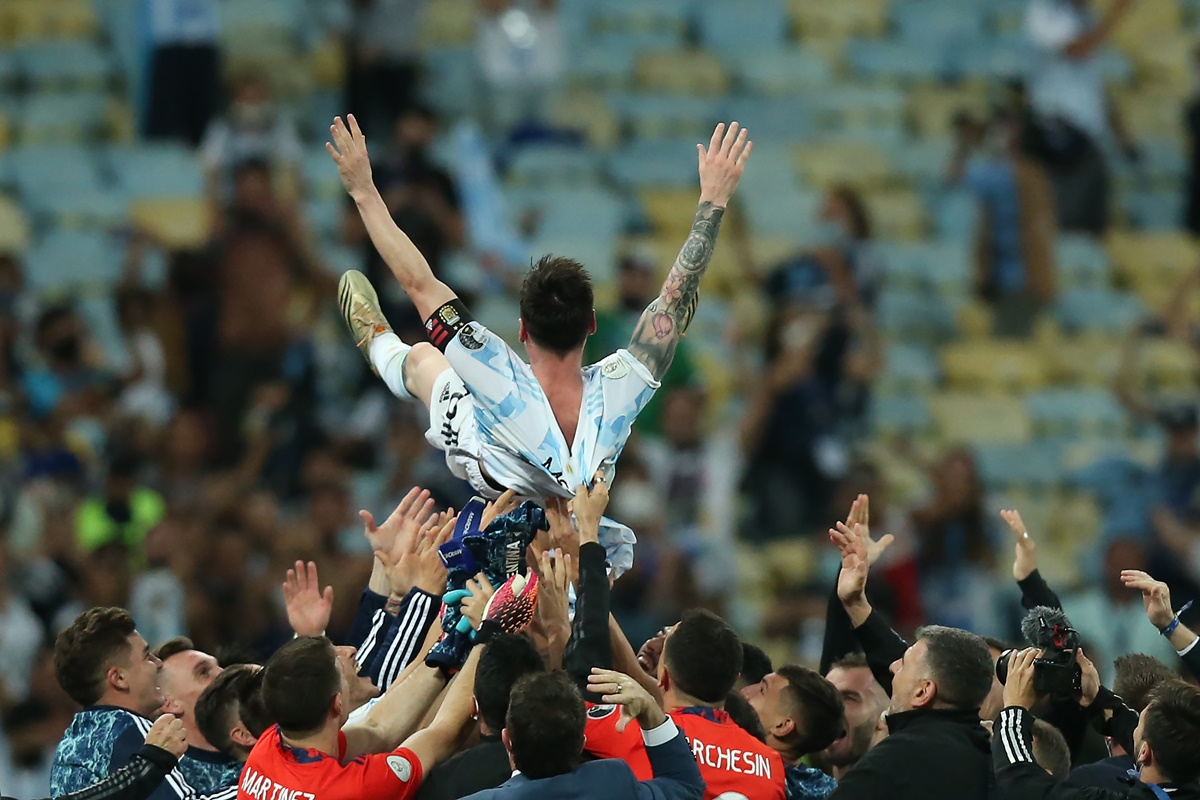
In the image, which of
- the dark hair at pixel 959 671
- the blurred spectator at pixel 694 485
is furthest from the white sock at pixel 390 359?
the blurred spectator at pixel 694 485

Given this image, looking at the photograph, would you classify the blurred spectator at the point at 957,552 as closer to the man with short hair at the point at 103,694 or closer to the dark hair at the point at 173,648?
the dark hair at the point at 173,648

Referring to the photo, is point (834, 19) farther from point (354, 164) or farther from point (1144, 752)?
point (1144, 752)

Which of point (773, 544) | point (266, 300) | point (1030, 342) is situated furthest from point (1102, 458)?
point (266, 300)

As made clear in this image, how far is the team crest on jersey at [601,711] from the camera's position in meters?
6.29

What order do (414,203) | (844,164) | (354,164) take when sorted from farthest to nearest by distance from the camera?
(844,164) → (414,203) → (354,164)

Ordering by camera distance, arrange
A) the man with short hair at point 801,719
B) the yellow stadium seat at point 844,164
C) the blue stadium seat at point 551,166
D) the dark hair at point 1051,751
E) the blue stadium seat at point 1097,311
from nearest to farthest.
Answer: the dark hair at point 1051,751, the man with short hair at point 801,719, the blue stadium seat at point 551,166, the blue stadium seat at point 1097,311, the yellow stadium seat at point 844,164

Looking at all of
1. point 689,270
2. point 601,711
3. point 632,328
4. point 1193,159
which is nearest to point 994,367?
point 1193,159

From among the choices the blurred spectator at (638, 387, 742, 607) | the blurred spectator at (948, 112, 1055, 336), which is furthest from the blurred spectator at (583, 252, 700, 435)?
the blurred spectator at (948, 112, 1055, 336)

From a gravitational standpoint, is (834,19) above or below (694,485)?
above

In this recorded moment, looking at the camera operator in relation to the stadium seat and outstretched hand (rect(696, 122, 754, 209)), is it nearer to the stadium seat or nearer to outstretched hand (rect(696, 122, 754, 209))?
outstretched hand (rect(696, 122, 754, 209))

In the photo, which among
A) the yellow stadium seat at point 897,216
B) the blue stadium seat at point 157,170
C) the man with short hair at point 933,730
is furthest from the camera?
the yellow stadium seat at point 897,216

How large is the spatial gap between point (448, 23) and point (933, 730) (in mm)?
11793

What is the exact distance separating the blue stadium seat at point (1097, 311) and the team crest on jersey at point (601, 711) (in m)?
11.6

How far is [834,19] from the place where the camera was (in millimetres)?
18969
